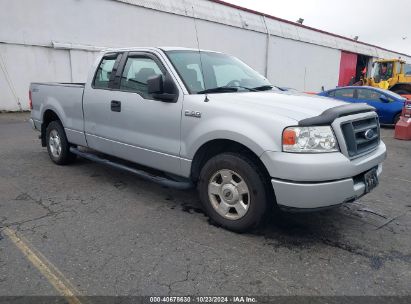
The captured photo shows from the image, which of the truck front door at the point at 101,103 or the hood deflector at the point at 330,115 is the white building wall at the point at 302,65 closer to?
the truck front door at the point at 101,103

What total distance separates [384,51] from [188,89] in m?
41.4

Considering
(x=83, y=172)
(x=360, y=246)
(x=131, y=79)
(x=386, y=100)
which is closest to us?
(x=360, y=246)

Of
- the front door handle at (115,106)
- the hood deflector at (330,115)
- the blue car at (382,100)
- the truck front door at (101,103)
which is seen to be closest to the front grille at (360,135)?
the hood deflector at (330,115)

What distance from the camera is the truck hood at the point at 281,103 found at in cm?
Result: 331

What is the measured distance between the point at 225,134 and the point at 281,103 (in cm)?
64

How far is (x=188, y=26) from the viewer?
18672 mm

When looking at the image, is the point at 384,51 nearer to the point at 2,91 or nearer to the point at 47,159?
the point at 2,91

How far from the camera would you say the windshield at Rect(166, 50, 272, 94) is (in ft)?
13.3

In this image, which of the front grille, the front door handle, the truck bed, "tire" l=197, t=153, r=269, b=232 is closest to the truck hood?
the front grille

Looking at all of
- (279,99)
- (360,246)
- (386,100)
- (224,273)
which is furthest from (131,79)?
(386,100)

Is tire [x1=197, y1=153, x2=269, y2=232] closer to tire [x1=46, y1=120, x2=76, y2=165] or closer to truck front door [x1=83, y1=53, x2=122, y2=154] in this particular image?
truck front door [x1=83, y1=53, x2=122, y2=154]

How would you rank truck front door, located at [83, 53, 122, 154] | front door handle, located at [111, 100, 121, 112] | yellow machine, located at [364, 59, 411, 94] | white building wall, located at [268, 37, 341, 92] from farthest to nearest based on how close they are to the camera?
white building wall, located at [268, 37, 341, 92]
yellow machine, located at [364, 59, 411, 94]
truck front door, located at [83, 53, 122, 154]
front door handle, located at [111, 100, 121, 112]

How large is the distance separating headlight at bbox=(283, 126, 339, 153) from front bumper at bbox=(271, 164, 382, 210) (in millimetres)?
294

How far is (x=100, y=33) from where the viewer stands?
51.4 ft
